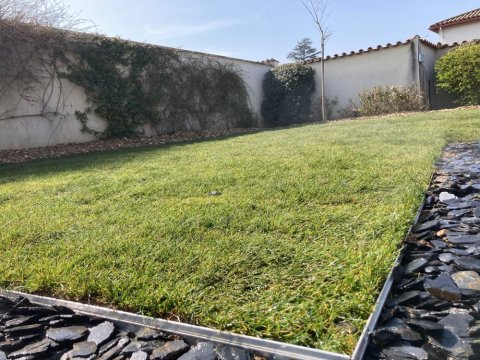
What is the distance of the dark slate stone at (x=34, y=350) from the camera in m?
1.25

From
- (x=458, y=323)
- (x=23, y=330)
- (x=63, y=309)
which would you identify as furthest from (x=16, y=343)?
(x=458, y=323)

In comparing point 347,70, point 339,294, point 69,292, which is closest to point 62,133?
point 69,292

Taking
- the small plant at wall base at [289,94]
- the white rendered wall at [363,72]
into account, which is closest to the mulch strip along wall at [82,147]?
the small plant at wall base at [289,94]

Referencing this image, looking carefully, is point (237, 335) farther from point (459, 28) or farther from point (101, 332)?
point (459, 28)

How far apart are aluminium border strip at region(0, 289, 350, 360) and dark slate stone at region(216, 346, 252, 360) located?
1 cm

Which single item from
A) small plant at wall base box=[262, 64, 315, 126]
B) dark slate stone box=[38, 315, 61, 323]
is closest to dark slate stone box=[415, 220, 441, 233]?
dark slate stone box=[38, 315, 61, 323]

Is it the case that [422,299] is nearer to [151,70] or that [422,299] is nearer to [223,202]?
[223,202]

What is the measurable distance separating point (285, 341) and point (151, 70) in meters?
9.52

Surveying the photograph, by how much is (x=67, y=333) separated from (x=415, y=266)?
4.71 ft

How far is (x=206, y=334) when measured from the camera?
1.25 m

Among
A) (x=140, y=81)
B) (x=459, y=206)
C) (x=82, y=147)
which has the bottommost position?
(x=459, y=206)

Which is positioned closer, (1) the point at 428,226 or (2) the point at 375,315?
(2) the point at 375,315

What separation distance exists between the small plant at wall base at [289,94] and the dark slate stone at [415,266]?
Result: 37.6ft

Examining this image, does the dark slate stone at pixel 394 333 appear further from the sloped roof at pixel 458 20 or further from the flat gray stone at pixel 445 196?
the sloped roof at pixel 458 20
